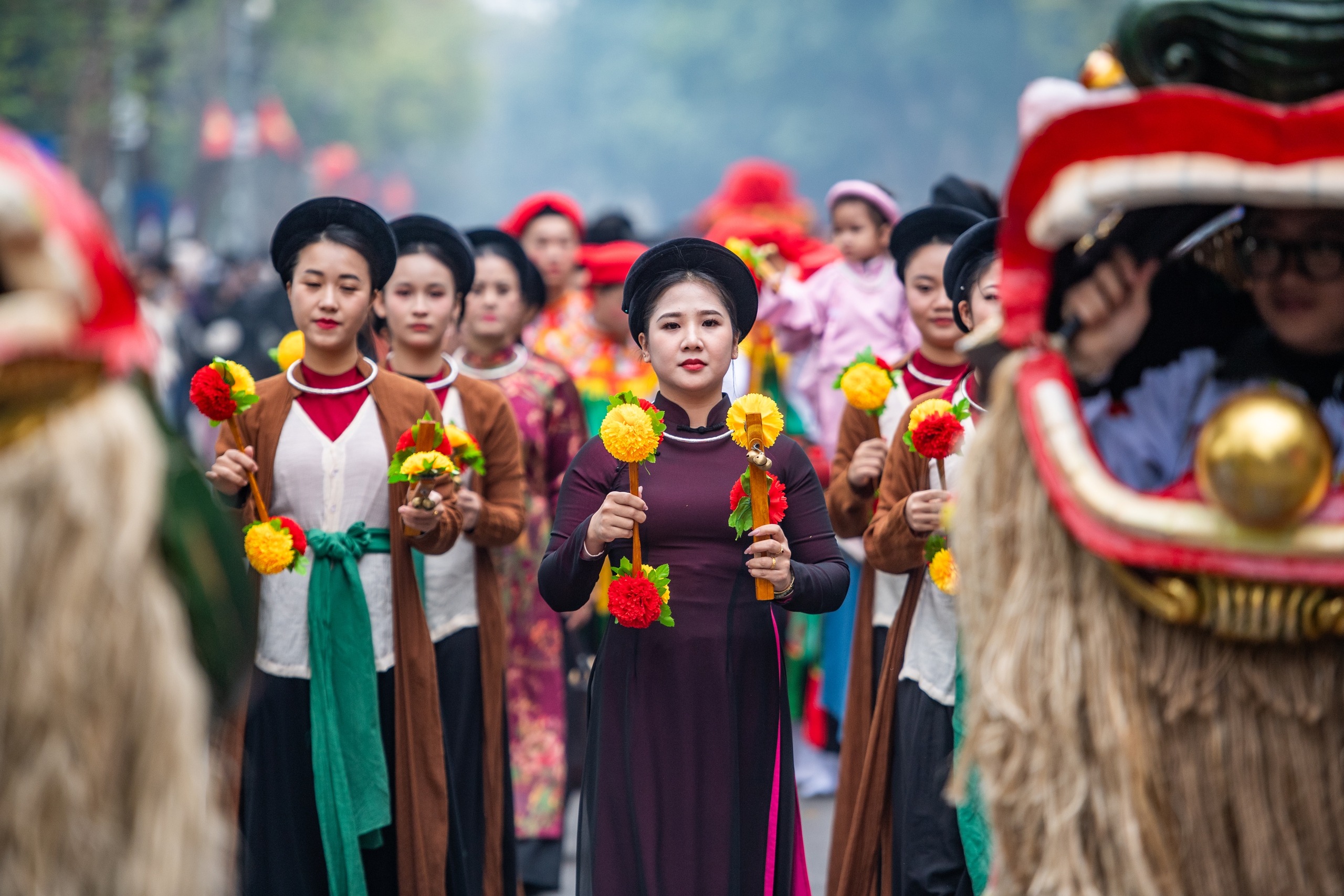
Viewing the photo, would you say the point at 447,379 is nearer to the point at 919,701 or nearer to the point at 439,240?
the point at 439,240

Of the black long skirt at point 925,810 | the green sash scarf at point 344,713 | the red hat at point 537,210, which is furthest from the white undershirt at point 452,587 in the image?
the red hat at point 537,210

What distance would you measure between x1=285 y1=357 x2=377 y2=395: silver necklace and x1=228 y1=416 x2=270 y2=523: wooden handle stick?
0.77 ft

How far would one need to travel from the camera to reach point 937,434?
4.11 meters

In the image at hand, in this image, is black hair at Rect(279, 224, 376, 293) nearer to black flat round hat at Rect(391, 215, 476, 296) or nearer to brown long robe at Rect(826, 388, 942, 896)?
black flat round hat at Rect(391, 215, 476, 296)

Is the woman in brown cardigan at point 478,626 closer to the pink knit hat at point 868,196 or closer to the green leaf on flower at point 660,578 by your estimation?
the green leaf on flower at point 660,578

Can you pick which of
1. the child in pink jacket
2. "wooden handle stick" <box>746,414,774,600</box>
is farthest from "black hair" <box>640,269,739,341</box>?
the child in pink jacket

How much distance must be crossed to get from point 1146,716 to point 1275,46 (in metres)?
1.12

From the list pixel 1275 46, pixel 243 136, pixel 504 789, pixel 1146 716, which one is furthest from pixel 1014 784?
pixel 243 136

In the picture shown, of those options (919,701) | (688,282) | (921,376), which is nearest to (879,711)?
(919,701)

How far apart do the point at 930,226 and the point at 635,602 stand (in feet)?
7.19

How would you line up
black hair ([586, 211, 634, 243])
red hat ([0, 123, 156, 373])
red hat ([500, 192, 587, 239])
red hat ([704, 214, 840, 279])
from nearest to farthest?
red hat ([0, 123, 156, 373])
red hat ([704, 214, 840, 279])
red hat ([500, 192, 587, 239])
black hair ([586, 211, 634, 243])

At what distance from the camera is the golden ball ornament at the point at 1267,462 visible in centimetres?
235

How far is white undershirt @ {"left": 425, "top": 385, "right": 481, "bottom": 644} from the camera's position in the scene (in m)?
5.07

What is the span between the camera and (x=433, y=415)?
471 centimetres
